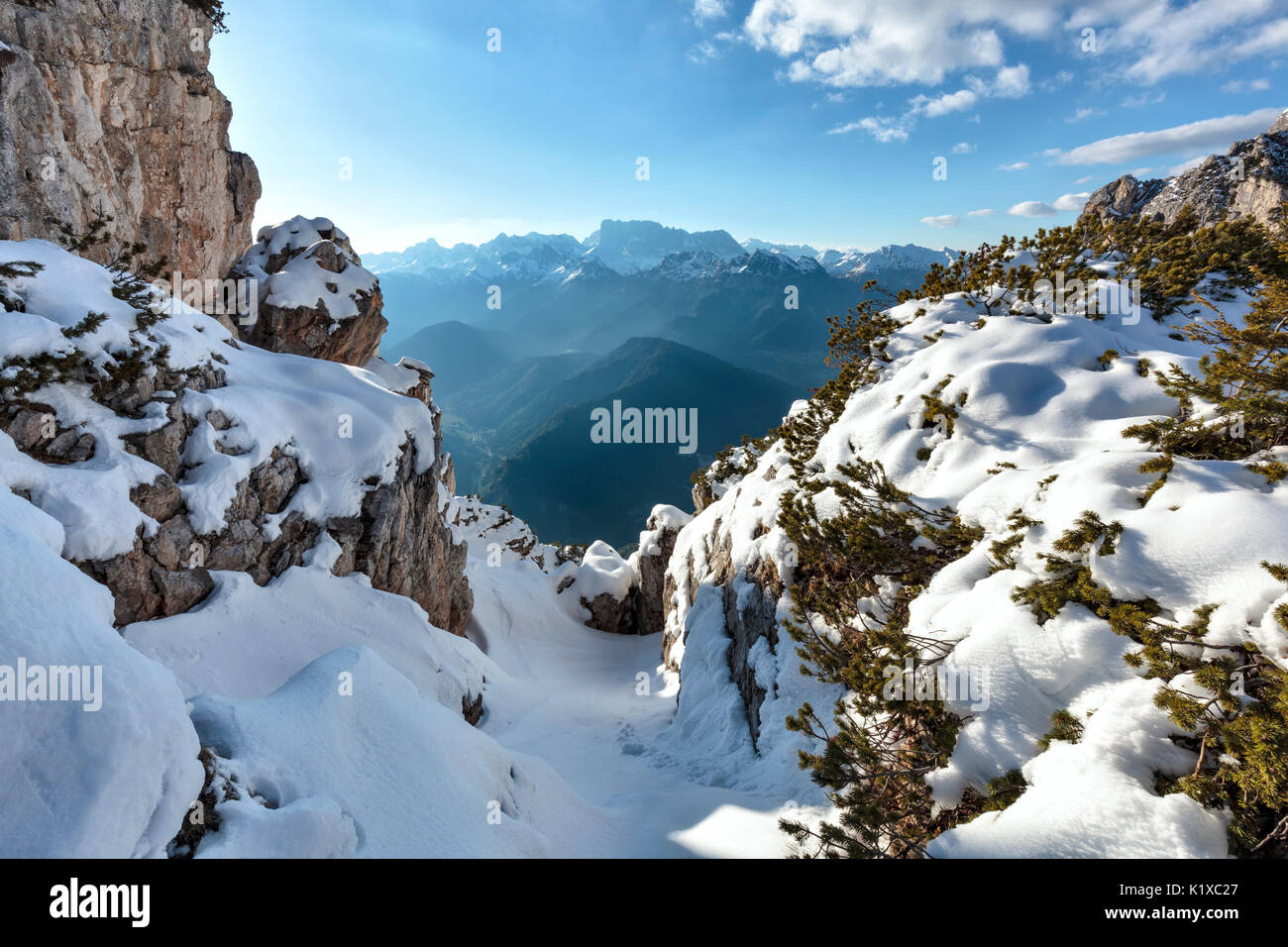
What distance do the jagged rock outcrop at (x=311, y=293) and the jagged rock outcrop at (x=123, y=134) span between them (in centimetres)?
209

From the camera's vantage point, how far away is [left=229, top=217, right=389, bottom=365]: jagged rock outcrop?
1211 inches

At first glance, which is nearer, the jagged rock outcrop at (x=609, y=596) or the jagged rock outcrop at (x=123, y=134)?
the jagged rock outcrop at (x=123, y=134)

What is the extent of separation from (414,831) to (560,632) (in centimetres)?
2835

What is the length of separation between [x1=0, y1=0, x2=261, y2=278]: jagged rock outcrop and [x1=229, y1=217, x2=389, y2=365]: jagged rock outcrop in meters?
2.09

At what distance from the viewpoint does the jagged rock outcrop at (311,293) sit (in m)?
30.8

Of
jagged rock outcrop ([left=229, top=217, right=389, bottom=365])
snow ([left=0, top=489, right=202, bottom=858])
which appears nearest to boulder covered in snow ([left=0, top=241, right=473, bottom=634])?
snow ([left=0, top=489, right=202, bottom=858])

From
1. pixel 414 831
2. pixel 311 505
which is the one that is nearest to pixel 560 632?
pixel 311 505

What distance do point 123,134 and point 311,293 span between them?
10.4 metres

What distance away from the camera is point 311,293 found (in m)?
31.9

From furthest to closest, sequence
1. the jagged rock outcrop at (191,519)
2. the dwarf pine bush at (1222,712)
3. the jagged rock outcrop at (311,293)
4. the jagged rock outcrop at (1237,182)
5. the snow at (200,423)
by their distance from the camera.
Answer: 1. the jagged rock outcrop at (1237,182)
2. the jagged rock outcrop at (311,293)
3. the jagged rock outcrop at (191,519)
4. the snow at (200,423)
5. the dwarf pine bush at (1222,712)

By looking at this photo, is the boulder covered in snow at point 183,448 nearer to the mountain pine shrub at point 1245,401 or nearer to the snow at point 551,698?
the snow at point 551,698

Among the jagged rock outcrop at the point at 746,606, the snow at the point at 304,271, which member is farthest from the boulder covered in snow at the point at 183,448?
the snow at the point at 304,271

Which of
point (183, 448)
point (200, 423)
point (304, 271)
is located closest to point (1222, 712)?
point (183, 448)

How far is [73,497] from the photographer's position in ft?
31.5
